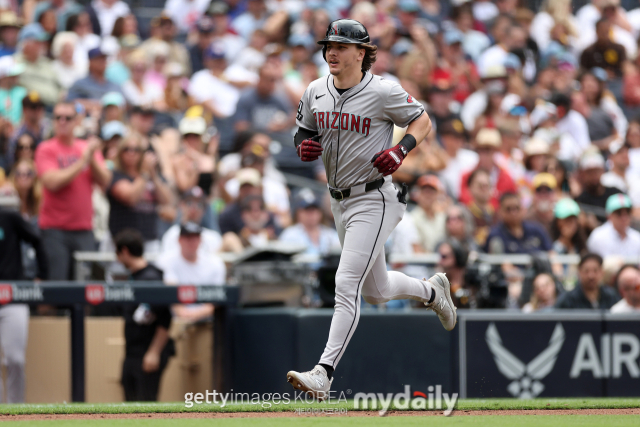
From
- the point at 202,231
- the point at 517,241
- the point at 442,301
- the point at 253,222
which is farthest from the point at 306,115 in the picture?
the point at 517,241

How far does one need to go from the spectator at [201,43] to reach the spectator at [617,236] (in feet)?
19.0

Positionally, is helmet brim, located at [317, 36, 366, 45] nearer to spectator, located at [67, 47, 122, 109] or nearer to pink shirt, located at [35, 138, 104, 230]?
pink shirt, located at [35, 138, 104, 230]

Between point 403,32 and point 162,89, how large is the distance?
3.84 meters

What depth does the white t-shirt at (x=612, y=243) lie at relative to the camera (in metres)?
9.19

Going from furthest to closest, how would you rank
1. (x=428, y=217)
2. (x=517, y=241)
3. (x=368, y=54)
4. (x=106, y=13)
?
1. (x=106, y=13)
2. (x=428, y=217)
3. (x=517, y=241)
4. (x=368, y=54)

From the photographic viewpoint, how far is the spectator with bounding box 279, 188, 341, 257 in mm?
9022

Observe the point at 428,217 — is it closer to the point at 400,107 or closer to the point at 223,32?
the point at 400,107

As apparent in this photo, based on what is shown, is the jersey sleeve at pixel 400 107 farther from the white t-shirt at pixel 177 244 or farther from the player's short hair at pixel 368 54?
the white t-shirt at pixel 177 244

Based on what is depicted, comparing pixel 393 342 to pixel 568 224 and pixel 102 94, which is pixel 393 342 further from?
pixel 102 94

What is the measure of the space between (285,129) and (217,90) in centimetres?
104

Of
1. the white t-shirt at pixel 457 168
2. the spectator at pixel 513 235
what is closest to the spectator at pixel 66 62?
the white t-shirt at pixel 457 168

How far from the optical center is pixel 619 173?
11141mm

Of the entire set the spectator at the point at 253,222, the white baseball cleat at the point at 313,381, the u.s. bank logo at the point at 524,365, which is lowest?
the u.s. bank logo at the point at 524,365

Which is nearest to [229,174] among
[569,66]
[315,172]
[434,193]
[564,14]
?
[315,172]
